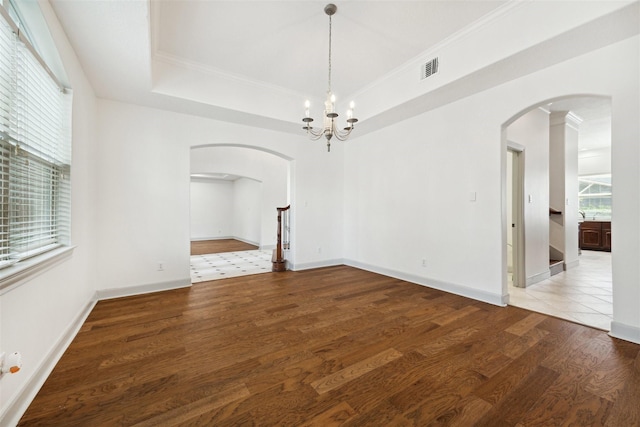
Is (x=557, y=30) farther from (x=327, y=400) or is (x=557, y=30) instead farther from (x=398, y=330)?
(x=327, y=400)

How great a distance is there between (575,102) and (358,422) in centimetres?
606

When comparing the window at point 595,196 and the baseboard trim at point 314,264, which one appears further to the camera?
the window at point 595,196

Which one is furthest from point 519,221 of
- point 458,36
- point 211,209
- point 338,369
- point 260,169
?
point 211,209

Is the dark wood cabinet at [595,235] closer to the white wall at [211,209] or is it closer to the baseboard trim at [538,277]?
the baseboard trim at [538,277]

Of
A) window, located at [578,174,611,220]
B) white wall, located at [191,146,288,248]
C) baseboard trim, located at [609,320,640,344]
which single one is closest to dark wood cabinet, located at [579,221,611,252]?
window, located at [578,174,611,220]

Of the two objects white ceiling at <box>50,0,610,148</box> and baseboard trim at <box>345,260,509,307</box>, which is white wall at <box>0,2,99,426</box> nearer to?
white ceiling at <box>50,0,610,148</box>

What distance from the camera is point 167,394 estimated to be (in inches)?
66.8

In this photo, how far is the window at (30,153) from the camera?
5.19 ft

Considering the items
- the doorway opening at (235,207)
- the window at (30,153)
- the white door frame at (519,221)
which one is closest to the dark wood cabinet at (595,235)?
the white door frame at (519,221)

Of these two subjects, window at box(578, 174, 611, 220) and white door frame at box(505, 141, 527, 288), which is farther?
window at box(578, 174, 611, 220)

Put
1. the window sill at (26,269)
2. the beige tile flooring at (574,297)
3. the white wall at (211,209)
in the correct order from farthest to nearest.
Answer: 1. the white wall at (211,209)
2. the beige tile flooring at (574,297)
3. the window sill at (26,269)

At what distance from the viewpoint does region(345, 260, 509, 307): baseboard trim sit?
334 cm

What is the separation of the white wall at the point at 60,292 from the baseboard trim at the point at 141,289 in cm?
21

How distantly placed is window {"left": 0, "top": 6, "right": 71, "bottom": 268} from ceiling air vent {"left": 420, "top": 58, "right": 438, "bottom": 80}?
12.8 ft
